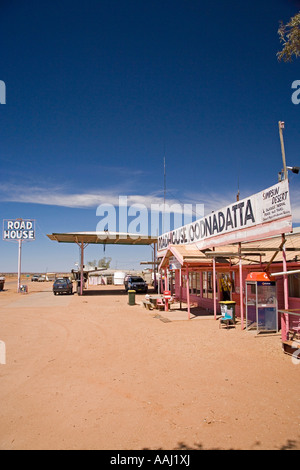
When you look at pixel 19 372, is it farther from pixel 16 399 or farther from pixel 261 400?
pixel 261 400

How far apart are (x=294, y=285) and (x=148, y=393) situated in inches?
312

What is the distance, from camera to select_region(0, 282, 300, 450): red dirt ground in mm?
4535

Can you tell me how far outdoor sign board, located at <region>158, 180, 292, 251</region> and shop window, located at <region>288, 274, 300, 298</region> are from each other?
2.19 metres

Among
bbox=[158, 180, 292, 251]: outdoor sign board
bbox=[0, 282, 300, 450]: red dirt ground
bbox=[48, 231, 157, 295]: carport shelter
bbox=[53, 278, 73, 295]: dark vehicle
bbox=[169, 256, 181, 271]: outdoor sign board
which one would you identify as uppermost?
bbox=[48, 231, 157, 295]: carport shelter

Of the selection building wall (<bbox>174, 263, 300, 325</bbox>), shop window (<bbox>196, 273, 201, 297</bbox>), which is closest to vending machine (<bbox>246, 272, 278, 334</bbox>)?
building wall (<bbox>174, 263, 300, 325</bbox>)

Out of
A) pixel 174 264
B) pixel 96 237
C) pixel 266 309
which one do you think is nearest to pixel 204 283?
pixel 174 264

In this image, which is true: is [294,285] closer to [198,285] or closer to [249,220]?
[249,220]

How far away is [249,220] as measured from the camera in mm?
11758

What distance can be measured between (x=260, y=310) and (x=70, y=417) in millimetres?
8305

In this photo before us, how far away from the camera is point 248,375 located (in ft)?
23.2

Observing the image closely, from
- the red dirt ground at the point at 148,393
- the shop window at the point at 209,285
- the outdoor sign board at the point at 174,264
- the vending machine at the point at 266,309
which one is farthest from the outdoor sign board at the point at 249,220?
the red dirt ground at the point at 148,393

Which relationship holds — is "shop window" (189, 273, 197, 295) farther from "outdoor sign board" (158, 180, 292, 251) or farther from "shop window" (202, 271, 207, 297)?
"outdoor sign board" (158, 180, 292, 251)

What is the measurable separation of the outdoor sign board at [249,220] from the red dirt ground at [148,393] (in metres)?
3.62
